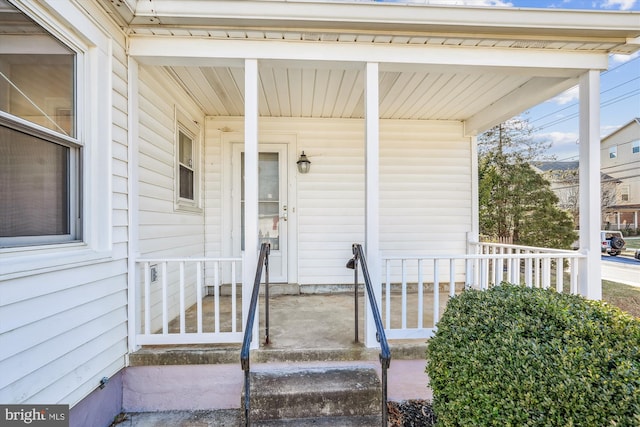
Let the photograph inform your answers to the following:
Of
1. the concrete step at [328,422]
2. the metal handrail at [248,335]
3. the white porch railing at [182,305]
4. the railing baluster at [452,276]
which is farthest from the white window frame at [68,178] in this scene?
the railing baluster at [452,276]

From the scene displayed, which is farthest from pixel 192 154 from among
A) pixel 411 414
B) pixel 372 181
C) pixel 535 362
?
pixel 535 362

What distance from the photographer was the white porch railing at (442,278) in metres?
2.68

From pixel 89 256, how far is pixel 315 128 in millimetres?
3322

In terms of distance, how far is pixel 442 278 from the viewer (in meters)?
4.70

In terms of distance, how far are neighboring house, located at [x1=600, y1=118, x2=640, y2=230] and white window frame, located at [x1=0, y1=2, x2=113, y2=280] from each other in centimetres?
1680

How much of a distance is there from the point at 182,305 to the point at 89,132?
1.44 meters

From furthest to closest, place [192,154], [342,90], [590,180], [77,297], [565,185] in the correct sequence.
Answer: [565,185] → [192,154] → [342,90] → [590,180] → [77,297]

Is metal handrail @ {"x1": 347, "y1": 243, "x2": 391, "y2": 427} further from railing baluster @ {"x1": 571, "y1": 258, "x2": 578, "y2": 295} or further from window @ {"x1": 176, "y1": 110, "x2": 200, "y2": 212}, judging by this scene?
window @ {"x1": 176, "y1": 110, "x2": 200, "y2": 212}

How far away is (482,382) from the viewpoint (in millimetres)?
1463

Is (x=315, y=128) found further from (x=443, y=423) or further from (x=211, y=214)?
(x=443, y=423)

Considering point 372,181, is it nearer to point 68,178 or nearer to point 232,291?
point 232,291

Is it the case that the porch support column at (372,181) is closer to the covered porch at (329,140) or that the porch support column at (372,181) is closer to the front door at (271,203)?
the covered porch at (329,140)
